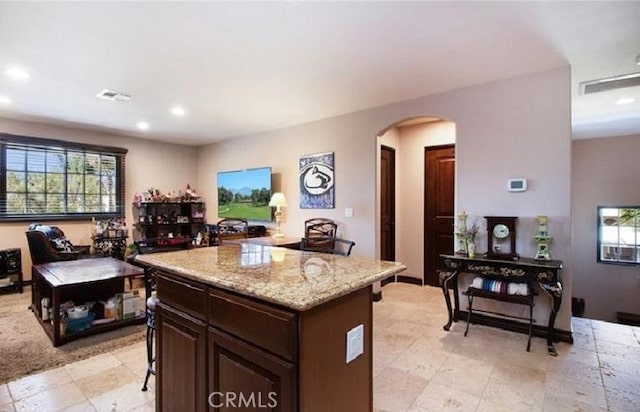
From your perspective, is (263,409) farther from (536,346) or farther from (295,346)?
(536,346)

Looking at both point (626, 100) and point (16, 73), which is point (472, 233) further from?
point (16, 73)

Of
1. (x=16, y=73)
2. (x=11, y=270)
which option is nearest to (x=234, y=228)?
(x=11, y=270)

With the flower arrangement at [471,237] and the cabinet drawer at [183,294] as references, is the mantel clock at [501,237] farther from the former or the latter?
the cabinet drawer at [183,294]

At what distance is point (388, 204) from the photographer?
5320 mm

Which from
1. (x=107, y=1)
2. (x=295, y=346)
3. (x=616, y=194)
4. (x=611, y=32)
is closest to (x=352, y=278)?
(x=295, y=346)

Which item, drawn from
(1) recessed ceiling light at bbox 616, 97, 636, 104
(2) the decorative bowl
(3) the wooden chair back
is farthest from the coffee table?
(1) recessed ceiling light at bbox 616, 97, 636, 104

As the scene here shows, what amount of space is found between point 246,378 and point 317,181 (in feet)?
12.7

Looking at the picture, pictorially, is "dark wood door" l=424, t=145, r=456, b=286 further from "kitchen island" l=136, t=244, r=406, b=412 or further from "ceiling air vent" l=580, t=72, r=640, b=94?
"kitchen island" l=136, t=244, r=406, b=412

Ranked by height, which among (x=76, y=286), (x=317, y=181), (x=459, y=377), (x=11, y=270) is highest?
(x=317, y=181)

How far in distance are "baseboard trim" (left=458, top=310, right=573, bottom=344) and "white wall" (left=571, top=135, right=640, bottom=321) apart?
3889mm

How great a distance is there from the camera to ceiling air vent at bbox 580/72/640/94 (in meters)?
3.33


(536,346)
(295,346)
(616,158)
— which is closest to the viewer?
(295,346)

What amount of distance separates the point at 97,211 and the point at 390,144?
17.3ft

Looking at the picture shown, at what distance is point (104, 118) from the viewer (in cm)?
493
